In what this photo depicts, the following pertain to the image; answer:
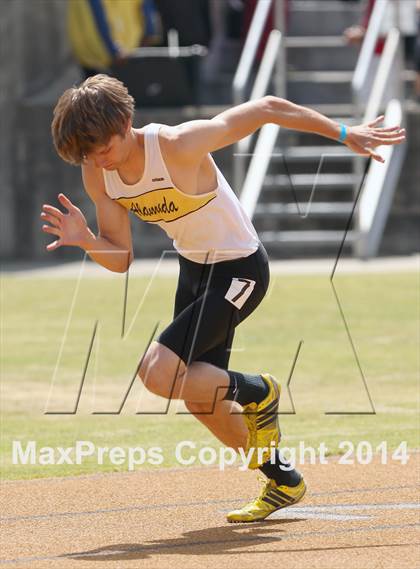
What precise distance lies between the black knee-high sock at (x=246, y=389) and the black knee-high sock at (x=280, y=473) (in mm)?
302

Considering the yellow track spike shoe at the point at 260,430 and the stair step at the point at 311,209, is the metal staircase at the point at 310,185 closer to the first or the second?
the stair step at the point at 311,209

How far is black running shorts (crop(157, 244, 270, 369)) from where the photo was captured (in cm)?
637

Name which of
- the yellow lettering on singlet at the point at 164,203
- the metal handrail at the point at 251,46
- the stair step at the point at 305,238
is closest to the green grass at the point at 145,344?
the yellow lettering on singlet at the point at 164,203

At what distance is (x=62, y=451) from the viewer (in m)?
8.41

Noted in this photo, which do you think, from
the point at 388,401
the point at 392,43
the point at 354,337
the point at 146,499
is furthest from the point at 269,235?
the point at 146,499

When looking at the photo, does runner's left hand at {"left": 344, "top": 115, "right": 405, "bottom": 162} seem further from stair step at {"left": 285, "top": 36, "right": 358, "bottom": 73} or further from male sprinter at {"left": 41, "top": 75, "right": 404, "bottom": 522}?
stair step at {"left": 285, "top": 36, "right": 358, "bottom": 73}

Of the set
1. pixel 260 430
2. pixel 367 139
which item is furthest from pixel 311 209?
pixel 260 430

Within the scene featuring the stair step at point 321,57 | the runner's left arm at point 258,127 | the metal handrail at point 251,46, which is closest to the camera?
the runner's left arm at point 258,127

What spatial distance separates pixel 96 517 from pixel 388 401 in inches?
144

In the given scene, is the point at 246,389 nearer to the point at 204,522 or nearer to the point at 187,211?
the point at 204,522

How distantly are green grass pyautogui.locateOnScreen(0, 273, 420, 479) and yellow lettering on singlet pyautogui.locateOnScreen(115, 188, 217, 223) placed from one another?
1.96m

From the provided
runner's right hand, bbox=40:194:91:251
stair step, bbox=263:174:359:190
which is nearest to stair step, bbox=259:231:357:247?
stair step, bbox=263:174:359:190

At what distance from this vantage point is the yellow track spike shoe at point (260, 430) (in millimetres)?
6625

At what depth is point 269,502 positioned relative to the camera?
660 cm
